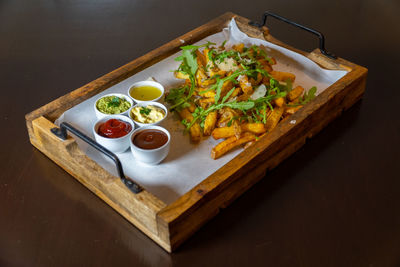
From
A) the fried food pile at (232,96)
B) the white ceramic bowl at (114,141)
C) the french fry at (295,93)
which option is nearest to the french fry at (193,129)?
the fried food pile at (232,96)

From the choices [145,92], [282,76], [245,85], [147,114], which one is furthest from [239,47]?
[147,114]

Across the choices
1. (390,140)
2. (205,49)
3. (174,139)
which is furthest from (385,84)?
(174,139)

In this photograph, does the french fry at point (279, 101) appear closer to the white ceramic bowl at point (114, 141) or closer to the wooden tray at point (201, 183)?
the wooden tray at point (201, 183)

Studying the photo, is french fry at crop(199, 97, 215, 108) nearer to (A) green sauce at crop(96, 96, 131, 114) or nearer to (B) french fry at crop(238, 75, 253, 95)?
(B) french fry at crop(238, 75, 253, 95)

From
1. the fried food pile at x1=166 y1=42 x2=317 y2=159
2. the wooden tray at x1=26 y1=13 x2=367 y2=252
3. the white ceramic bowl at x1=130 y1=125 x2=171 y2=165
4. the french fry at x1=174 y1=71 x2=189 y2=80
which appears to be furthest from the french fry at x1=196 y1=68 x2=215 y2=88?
the white ceramic bowl at x1=130 y1=125 x2=171 y2=165

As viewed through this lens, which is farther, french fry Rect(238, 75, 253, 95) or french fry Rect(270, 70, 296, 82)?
french fry Rect(270, 70, 296, 82)

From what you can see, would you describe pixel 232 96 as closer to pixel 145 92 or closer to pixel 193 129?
pixel 193 129
